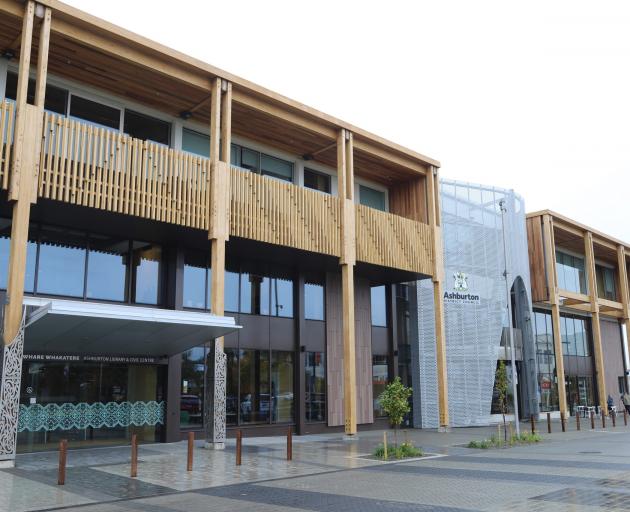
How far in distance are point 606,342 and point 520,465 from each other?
34589 millimetres

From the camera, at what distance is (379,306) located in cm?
2878

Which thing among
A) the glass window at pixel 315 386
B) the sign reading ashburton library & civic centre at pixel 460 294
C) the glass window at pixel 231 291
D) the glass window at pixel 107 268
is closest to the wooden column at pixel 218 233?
the glass window at pixel 107 268

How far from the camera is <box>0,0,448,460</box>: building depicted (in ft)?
52.5

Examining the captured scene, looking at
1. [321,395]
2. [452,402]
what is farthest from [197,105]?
[452,402]

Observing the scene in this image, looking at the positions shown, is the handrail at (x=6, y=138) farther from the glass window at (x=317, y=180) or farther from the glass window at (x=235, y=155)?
the glass window at (x=317, y=180)

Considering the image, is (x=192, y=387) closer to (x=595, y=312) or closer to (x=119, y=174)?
(x=119, y=174)

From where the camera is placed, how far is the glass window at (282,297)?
2448 cm

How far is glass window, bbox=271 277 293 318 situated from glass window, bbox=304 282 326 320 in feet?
2.50

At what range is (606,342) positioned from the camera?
45.8 m

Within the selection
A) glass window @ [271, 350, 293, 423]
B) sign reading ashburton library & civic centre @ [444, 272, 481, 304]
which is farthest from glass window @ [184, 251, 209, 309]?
sign reading ashburton library & civic centre @ [444, 272, 481, 304]

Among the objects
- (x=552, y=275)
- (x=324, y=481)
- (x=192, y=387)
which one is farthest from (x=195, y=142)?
(x=552, y=275)

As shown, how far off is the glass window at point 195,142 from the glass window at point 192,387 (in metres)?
7.00

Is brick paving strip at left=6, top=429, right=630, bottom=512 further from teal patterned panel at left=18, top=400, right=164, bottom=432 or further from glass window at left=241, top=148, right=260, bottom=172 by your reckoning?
glass window at left=241, top=148, right=260, bottom=172

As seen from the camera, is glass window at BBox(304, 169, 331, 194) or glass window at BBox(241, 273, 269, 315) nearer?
glass window at BBox(241, 273, 269, 315)
